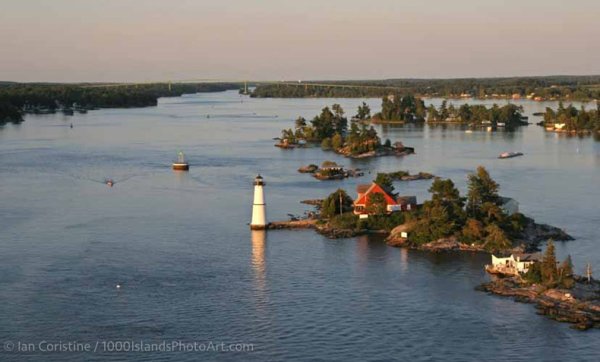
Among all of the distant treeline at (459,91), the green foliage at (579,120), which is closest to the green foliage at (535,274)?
the green foliage at (579,120)

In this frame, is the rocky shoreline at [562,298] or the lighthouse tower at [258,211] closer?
the rocky shoreline at [562,298]

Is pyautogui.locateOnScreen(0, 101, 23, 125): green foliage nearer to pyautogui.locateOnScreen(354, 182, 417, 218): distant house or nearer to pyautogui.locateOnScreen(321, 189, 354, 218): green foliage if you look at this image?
pyautogui.locateOnScreen(321, 189, 354, 218): green foliage

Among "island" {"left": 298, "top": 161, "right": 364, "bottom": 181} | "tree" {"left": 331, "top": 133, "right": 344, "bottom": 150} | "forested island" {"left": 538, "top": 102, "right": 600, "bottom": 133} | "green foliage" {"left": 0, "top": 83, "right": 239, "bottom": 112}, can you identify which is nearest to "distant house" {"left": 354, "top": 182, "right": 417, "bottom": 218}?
"island" {"left": 298, "top": 161, "right": 364, "bottom": 181}

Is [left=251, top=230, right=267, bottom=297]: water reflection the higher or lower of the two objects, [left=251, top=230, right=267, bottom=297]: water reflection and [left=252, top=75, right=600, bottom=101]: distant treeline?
the lower

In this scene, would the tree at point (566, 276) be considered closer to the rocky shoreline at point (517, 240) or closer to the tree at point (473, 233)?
the rocky shoreline at point (517, 240)

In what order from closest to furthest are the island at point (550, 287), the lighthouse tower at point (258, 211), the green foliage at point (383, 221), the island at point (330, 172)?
the island at point (550, 287) → the green foliage at point (383, 221) → the lighthouse tower at point (258, 211) → the island at point (330, 172)

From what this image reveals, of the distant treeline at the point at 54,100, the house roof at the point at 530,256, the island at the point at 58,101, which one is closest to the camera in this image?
the house roof at the point at 530,256

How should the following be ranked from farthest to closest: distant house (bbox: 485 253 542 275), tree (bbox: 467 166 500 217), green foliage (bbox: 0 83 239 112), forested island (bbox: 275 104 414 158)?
green foliage (bbox: 0 83 239 112) < forested island (bbox: 275 104 414 158) < tree (bbox: 467 166 500 217) < distant house (bbox: 485 253 542 275)

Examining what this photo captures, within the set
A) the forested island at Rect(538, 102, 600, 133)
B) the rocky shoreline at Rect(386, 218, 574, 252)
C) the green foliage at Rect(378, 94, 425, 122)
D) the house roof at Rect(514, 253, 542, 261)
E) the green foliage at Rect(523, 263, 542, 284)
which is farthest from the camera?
the green foliage at Rect(378, 94, 425, 122)
